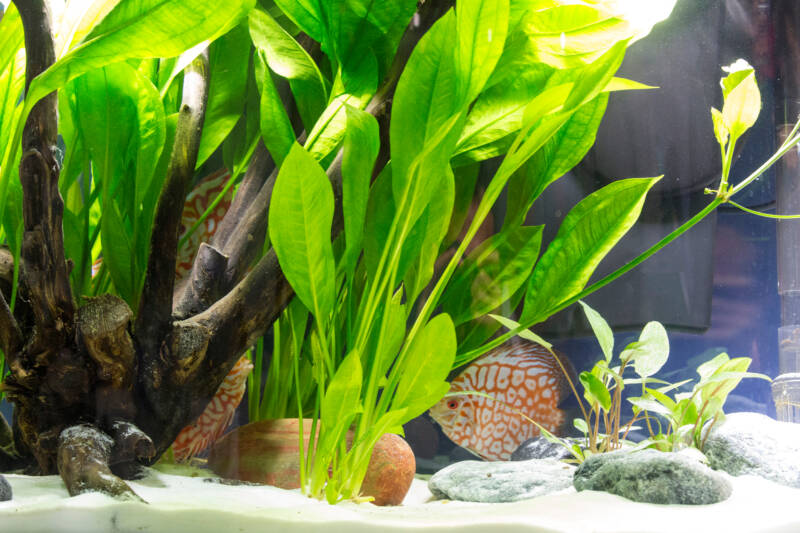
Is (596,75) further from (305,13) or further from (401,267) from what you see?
(305,13)

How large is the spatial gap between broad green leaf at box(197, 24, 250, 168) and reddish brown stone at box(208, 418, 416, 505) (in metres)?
0.55

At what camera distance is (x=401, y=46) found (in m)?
1.00

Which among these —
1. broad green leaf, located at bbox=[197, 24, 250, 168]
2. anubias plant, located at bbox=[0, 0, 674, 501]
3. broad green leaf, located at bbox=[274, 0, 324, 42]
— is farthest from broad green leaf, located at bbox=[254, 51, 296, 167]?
broad green leaf, located at bbox=[197, 24, 250, 168]

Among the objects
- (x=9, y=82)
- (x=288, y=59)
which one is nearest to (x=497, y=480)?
(x=288, y=59)

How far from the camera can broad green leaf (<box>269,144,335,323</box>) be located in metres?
0.70

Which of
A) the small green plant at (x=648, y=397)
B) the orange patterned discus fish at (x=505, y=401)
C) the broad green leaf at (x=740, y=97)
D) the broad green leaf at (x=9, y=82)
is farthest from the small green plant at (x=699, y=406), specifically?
the broad green leaf at (x=9, y=82)

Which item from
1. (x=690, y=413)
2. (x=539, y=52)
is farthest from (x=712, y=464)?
(x=539, y=52)

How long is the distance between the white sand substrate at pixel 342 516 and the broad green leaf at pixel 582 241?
39cm

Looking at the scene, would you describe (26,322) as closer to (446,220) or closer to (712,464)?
(446,220)

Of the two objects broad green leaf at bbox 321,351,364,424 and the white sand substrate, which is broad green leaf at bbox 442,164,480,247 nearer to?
broad green leaf at bbox 321,351,364,424

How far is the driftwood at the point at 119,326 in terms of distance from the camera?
0.77 m

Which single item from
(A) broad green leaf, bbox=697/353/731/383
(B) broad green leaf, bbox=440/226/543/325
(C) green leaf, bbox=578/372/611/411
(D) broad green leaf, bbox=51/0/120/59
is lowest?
(C) green leaf, bbox=578/372/611/411

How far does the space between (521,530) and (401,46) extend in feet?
2.56

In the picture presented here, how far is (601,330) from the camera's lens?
1.06m
